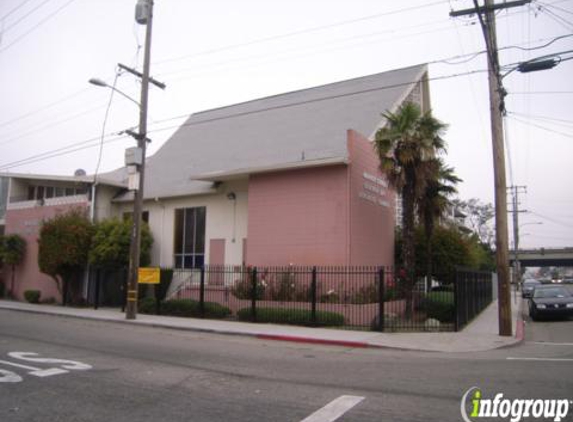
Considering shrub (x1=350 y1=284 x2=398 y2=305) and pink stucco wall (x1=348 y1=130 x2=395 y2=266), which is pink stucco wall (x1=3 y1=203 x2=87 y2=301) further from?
shrub (x1=350 y1=284 x2=398 y2=305)

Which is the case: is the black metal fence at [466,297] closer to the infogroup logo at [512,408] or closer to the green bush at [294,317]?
the green bush at [294,317]

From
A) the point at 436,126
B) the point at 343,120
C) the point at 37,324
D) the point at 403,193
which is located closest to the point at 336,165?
the point at 403,193

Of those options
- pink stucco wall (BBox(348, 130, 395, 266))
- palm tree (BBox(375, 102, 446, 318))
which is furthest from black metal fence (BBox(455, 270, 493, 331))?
pink stucco wall (BBox(348, 130, 395, 266))

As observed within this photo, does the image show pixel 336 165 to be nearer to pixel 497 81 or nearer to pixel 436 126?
pixel 436 126

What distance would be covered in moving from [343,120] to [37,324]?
15.8 metres

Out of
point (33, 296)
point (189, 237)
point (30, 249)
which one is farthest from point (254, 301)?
point (30, 249)

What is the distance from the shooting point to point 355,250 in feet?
66.3

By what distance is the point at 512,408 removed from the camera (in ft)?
21.9

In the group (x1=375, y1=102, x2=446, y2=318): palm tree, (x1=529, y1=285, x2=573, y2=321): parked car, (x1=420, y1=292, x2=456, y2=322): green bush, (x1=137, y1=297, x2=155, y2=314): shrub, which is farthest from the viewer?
(x1=137, y1=297, x2=155, y2=314): shrub

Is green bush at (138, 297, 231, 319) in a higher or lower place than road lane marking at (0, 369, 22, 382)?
higher

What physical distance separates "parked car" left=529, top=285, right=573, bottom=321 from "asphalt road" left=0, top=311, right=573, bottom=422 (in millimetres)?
7477

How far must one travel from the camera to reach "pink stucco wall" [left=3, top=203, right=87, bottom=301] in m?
28.5

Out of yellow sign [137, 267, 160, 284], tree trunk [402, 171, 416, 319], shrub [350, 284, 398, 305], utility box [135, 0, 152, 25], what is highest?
utility box [135, 0, 152, 25]

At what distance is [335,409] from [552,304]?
1704cm
